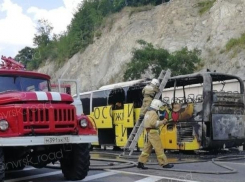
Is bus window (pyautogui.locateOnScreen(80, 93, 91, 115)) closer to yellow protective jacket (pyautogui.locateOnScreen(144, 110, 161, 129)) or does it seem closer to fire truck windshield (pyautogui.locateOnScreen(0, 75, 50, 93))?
yellow protective jacket (pyautogui.locateOnScreen(144, 110, 161, 129))

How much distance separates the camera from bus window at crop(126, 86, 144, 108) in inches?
656

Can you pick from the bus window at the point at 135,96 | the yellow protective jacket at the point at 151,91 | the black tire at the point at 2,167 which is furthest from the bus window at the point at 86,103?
the black tire at the point at 2,167

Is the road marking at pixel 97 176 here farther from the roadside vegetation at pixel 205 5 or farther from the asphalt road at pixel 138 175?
the roadside vegetation at pixel 205 5

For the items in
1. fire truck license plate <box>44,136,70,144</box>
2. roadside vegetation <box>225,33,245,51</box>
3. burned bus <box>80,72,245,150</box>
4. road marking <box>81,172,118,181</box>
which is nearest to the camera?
fire truck license plate <box>44,136,70,144</box>

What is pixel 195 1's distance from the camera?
4097 cm

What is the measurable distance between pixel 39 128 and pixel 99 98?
10353mm

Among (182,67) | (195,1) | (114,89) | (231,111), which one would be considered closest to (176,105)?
(231,111)

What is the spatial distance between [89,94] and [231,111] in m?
7.15

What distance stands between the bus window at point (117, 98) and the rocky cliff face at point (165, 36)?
38.8 feet

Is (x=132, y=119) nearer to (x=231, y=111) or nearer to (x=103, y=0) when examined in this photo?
(x=231, y=111)

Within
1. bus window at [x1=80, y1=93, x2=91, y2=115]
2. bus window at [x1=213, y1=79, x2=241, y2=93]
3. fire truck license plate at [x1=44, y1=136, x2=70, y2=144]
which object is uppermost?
bus window at [x1=213, y1=79, x2=241, y2=93]

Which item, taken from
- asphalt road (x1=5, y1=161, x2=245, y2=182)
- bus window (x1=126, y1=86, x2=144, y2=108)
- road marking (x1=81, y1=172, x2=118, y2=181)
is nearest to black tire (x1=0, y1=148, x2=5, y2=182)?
asphalt road (x1=5, y1=161, x2=245, y2=182)

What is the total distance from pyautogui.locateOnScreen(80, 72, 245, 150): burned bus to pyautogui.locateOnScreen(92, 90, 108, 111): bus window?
2.50ft

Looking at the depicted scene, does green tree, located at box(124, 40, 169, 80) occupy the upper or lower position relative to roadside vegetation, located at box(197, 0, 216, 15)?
lower
